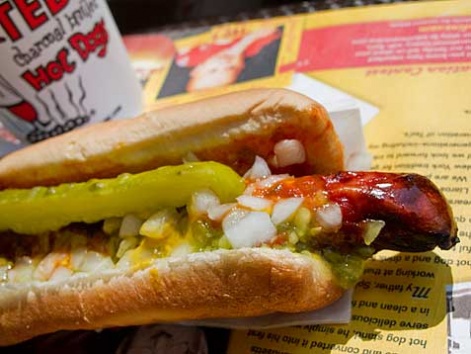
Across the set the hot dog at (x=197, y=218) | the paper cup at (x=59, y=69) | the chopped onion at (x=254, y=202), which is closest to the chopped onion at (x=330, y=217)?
the hot dog at (x=197, y=218)

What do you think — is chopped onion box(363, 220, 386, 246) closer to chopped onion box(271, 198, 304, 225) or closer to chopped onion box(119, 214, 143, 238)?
chopped onion box(271, 198, 304, 225)

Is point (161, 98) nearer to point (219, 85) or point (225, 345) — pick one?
point (219, 85)

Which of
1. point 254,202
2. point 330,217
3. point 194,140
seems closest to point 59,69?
point 194,140

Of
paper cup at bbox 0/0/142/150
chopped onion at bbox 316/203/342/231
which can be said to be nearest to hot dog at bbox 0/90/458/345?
chopped onion at bbox 316/203/342/231

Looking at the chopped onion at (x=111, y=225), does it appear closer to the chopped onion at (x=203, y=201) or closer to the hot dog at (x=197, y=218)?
the hot dog at (x=197, y=218)

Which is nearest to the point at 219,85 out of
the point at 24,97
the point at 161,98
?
the point at 161,98
